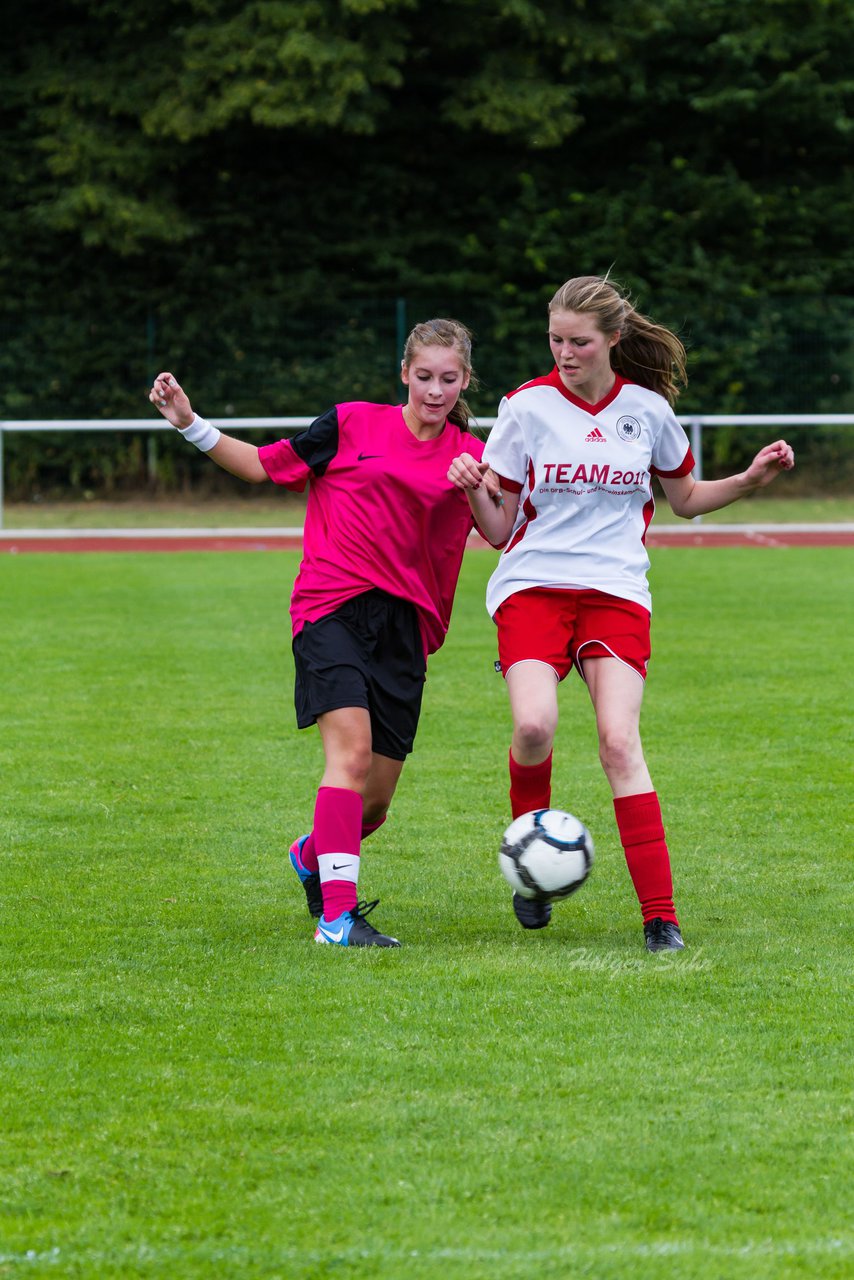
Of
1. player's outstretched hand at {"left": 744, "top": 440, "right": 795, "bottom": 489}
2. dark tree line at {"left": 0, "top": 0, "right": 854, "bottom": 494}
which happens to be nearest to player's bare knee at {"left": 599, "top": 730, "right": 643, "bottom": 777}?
player's outstretched hand at {"left": 744, "top": 440, "right": 795, "bottom": 489}

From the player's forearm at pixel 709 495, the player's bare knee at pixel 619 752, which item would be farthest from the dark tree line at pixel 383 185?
the player's bare knee at pixel 619 752

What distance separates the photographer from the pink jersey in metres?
5.09

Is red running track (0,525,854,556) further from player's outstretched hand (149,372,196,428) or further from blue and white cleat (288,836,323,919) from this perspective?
player's outstretched hand (149,372,196,428)

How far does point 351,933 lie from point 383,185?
24.8 m

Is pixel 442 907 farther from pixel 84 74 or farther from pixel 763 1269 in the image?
pixel 84 74

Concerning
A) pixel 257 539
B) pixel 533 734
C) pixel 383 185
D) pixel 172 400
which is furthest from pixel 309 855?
pixel 383 185

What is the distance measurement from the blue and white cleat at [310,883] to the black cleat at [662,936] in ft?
3.27

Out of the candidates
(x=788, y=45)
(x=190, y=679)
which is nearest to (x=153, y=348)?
(x=788, y=45)

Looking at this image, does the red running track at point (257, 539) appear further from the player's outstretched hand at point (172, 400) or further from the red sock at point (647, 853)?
the red sock at point (647, 853)

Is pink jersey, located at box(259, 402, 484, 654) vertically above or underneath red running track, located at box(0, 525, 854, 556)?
above

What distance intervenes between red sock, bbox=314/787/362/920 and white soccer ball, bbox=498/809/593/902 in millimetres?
426

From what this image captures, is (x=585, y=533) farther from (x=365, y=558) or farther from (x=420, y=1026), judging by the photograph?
(x=420, y=1026)

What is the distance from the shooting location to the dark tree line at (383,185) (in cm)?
2552

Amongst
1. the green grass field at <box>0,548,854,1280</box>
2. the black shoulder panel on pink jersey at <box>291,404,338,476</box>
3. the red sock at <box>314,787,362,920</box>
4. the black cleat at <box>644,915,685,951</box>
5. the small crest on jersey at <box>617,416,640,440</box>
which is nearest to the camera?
the green grass field at <box>0,548,854,1280</box>
